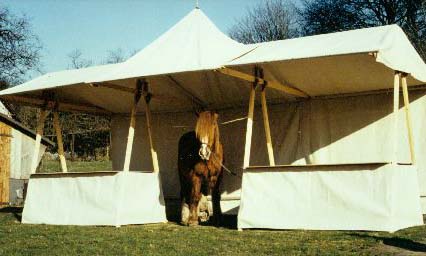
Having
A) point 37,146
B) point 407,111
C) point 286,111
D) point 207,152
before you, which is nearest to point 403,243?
point 407,111

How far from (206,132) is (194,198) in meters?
1.15

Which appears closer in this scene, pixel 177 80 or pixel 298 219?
pixel 298 219

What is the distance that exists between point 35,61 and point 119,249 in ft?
102

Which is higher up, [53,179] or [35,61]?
[35,61]

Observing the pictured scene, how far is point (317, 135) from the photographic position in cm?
1095

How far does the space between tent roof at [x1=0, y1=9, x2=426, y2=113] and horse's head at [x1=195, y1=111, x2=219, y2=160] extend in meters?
0.93

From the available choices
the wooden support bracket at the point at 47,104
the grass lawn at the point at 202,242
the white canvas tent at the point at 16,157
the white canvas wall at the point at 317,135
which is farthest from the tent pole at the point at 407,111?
the white canvas tent at the point at 16,157

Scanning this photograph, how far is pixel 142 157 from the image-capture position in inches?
523

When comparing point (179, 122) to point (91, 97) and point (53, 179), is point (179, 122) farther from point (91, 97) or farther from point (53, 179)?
point (53, 179)

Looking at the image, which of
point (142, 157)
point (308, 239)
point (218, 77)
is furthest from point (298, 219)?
point (142, 157)

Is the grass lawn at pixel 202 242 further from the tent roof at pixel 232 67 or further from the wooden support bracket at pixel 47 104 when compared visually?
the wooden support bracket at pixel 47 104

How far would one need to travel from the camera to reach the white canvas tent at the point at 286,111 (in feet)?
25.9

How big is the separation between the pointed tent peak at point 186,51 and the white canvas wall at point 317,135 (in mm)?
1729

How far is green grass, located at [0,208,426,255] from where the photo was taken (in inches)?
250
